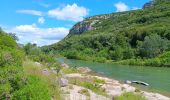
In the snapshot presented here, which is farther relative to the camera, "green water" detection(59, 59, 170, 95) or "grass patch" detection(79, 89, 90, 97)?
"green water" detection(59, 59, 170, 95)

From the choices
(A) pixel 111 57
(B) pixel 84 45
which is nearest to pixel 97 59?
(A) pixel 111 57

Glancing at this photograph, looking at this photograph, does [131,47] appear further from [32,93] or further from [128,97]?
[32,93]

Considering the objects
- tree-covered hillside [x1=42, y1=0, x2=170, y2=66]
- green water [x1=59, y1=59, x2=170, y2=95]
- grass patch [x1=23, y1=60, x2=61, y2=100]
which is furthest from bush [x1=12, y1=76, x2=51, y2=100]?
tree-covered hillside [x1=42, y1=0, x2=170, y2=66]

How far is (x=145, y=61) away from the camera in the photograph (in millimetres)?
122625

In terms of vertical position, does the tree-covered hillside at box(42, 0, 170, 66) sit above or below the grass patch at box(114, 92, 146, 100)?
above

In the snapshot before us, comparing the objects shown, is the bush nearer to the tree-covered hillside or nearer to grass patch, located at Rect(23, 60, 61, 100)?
grass patch, located at Rect(23, 60, 61, 100)

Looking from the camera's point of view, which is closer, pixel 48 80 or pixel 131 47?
pixel 48 80

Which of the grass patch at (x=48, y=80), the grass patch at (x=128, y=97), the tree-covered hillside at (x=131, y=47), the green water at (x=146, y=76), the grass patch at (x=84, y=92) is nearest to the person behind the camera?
the grass patch at (x=48, y=80)

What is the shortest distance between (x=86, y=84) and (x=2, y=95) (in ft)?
54.2

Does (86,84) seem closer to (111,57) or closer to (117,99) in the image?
(117,99)

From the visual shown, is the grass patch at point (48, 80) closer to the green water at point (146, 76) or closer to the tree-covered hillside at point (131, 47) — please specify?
the green water at point (146, 76)

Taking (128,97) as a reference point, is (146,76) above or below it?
below

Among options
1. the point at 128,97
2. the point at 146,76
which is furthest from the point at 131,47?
the point at 128,97

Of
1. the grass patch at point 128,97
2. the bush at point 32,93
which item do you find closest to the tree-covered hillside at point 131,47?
the grass patch at point 128,97
